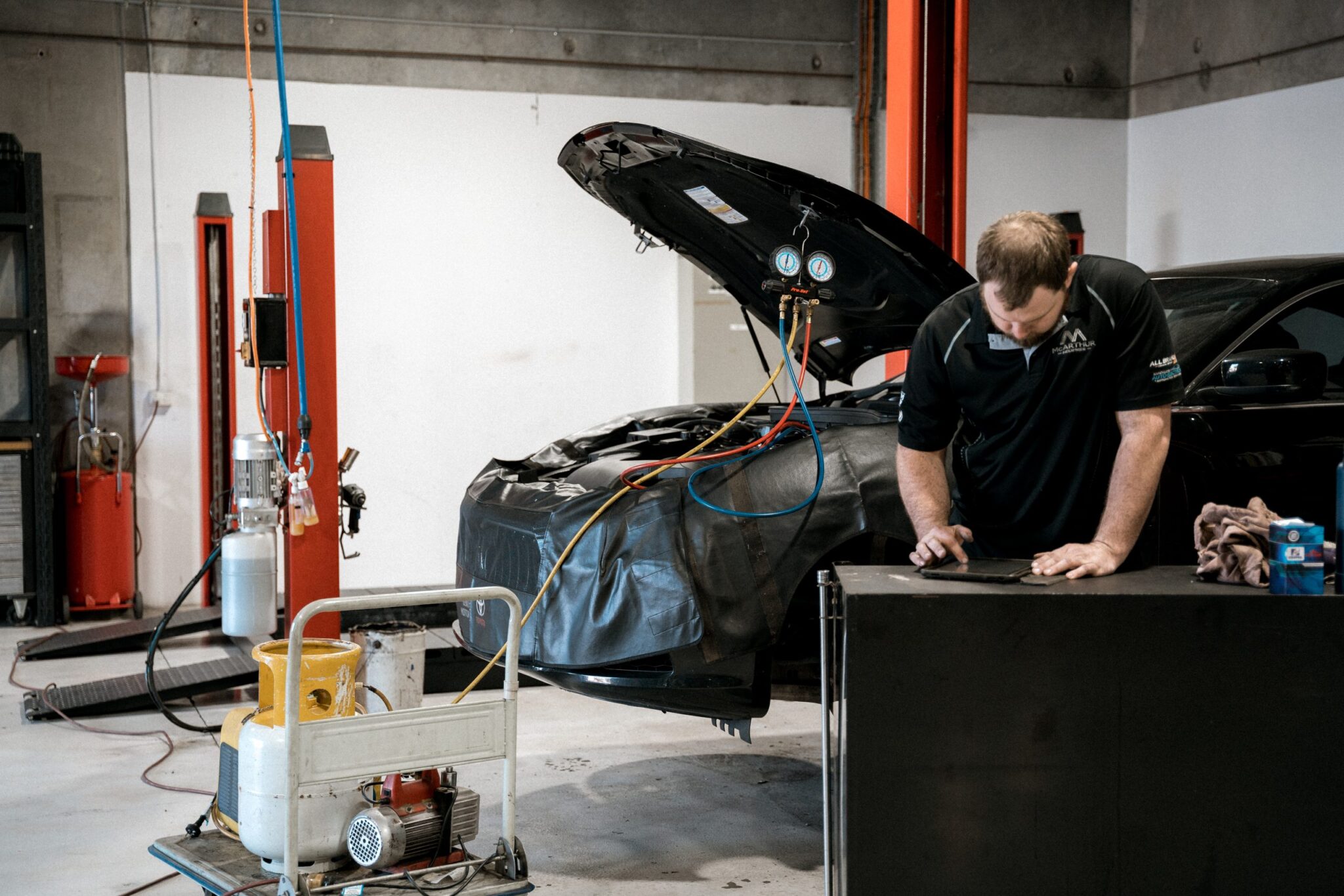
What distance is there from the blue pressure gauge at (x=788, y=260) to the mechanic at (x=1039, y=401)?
0.84 m

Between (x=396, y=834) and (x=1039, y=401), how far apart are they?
1.70 metres

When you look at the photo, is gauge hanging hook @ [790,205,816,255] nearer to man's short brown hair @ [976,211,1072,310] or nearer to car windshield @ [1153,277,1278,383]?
man's short brown hair @ [976,211,1072,310]

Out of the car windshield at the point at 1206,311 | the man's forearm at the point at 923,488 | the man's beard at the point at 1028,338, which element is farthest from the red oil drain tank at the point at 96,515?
the man's beard at the point at 1028,338

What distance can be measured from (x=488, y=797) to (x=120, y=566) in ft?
13.7

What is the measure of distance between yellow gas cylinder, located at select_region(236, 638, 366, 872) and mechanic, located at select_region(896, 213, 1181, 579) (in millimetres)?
1425

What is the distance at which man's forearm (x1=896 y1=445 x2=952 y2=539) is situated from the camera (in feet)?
9.19

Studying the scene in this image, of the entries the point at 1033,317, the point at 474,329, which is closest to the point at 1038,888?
the point at 1033,317

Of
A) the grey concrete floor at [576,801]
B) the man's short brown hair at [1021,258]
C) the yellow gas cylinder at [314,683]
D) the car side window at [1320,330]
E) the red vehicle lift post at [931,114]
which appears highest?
the red vehicle lift post at [931,114]

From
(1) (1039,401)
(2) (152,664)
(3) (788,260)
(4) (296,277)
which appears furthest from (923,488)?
(2) (152,664)

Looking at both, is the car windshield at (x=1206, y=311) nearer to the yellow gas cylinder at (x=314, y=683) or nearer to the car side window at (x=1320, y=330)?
the car side window at (x=1320, y=330)

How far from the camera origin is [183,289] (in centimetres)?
749

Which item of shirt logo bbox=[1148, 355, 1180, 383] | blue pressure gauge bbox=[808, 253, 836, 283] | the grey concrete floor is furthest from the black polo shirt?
the grey concrete floor

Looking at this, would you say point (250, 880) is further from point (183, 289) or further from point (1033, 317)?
point (183, 289)

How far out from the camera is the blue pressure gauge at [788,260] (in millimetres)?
3607
